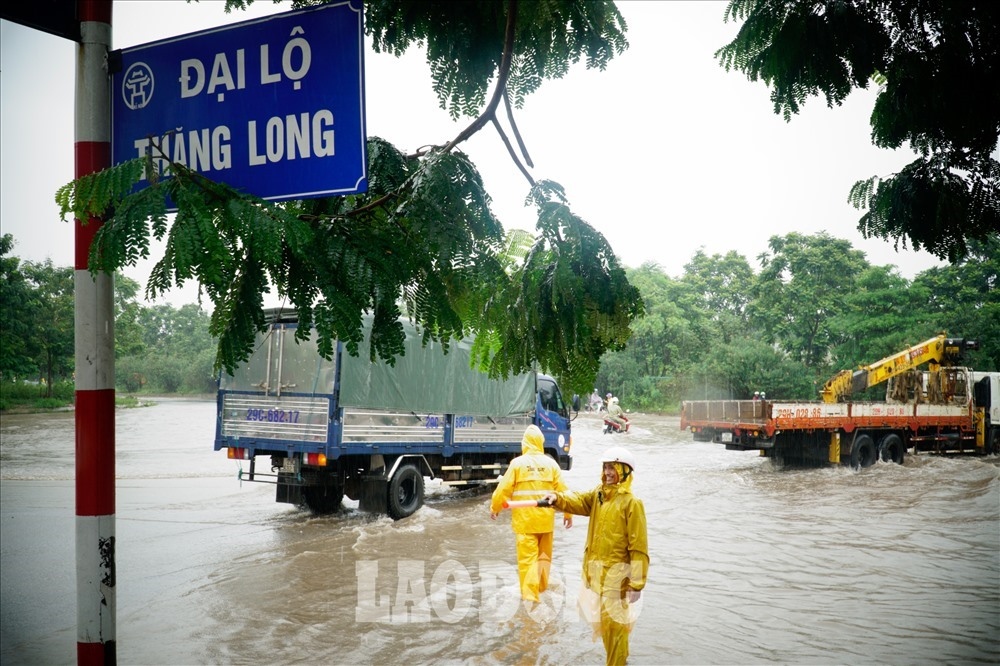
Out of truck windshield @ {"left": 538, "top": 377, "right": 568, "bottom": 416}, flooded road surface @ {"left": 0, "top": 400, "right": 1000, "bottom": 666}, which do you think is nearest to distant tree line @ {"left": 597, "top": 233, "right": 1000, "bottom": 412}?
truck windshield @ {"left": 538, "top": 377, "right": 568, "bottom": 416}

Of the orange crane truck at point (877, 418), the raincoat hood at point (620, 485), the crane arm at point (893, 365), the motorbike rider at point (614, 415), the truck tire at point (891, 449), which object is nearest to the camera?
the raincoat hood at point (620, 485)

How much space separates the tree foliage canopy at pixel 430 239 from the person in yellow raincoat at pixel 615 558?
2016 millimetres

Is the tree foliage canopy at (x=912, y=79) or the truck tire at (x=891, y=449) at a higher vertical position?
A: the tree foliage canopy at (x=912, y=79)

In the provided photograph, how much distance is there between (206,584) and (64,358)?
3136 cm

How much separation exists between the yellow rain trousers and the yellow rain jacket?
6.20ft

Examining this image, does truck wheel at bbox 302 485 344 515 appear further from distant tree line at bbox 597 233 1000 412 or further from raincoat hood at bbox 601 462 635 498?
distant tree line at bbox 597 233 1000 412

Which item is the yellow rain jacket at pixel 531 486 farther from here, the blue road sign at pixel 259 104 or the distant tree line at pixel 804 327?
the distant tree line at pixel 804 327

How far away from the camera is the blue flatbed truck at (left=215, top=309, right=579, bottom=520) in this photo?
11.0m

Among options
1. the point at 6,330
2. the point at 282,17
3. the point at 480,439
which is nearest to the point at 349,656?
the point at 282,17

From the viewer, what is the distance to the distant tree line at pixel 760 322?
32875 millimetres

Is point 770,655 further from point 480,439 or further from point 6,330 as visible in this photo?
point 6,330

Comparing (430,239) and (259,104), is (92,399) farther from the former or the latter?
(430,239)

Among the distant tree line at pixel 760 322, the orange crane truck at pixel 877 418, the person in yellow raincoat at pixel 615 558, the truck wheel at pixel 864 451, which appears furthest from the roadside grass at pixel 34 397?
the person in yellow raincoat at pixel 615 558

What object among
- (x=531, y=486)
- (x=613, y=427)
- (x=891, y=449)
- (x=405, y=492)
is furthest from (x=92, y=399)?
(x=613, y=427)
